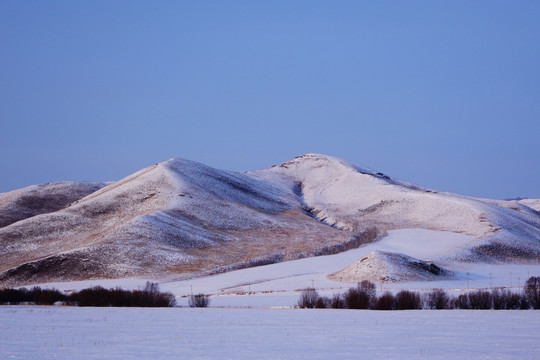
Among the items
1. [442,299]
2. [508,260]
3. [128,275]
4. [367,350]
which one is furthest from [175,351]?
[508,260]

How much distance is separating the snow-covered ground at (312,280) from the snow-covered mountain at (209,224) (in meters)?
3.17

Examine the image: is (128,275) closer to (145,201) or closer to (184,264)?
(184,264)

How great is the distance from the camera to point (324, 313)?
36438mm

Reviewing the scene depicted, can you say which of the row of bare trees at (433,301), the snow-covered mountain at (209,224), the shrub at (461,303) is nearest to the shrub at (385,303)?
the row of bare trees at (433,301)

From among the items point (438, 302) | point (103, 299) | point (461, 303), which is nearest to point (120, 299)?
point (103, 299)

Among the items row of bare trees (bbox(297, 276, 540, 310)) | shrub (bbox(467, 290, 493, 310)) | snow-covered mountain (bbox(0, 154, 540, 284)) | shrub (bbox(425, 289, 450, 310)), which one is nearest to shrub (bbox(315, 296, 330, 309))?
row of bare trees (bbox(297, 276, 540, 310))

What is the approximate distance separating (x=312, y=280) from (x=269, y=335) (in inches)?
1262

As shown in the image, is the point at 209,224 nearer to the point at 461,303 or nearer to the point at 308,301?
the point at 308,301

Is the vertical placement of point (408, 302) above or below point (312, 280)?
below

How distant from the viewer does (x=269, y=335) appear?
2602 cm

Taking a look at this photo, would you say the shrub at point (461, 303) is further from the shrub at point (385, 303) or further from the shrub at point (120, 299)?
the shrub at point (120, 299)

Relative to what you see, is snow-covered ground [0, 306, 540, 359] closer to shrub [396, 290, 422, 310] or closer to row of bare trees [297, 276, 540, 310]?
shrub [396, 290, 422, 310]

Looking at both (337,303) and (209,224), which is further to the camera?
(209,224)

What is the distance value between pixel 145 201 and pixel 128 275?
3336 cm
